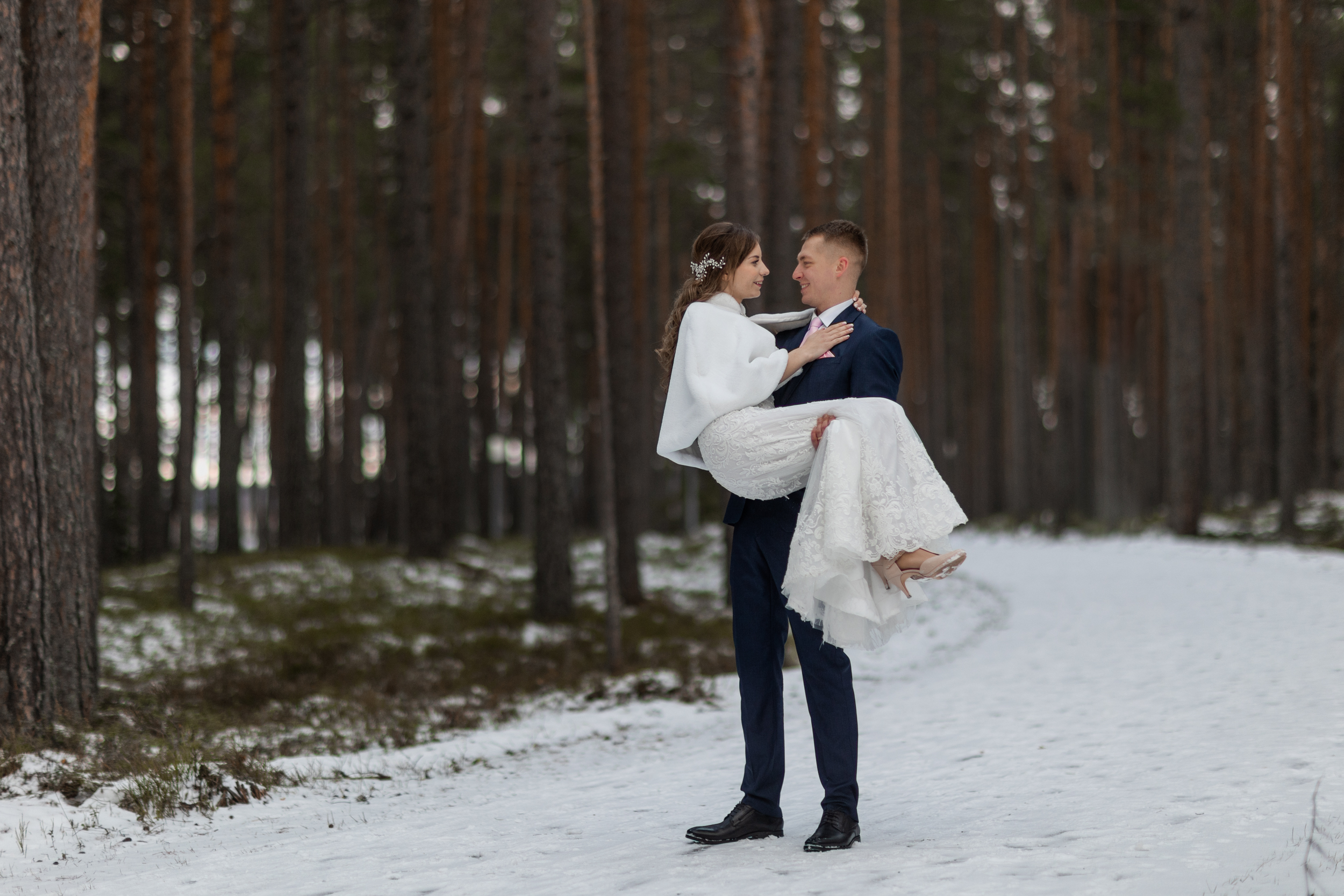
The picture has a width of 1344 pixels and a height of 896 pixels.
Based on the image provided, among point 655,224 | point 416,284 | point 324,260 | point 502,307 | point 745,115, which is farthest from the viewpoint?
point 655,224

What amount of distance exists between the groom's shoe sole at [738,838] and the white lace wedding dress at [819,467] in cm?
85

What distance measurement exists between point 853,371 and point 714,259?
69cm

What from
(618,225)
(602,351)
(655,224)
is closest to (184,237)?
(618,225)

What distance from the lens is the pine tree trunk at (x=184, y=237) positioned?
12312mm

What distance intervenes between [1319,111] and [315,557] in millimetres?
22058

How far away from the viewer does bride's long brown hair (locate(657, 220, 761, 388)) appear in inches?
163

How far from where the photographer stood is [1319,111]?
23.3 metres

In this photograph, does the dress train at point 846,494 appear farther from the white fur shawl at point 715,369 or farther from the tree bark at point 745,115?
the tree bark at point 745,115

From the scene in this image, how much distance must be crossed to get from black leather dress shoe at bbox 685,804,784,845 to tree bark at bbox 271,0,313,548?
15.4 m

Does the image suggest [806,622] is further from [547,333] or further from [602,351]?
[547,333]

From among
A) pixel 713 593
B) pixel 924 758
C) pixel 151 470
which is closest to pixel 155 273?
pixel 151 470

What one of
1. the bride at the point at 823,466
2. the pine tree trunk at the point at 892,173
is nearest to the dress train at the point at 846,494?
the bride at the point at 823,466

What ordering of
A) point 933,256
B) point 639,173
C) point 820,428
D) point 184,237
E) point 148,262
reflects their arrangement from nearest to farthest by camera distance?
point 820,428 < point 184,237 < point 148,262 < point 639,173 < point 933,256

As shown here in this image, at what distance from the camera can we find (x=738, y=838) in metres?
4.13
